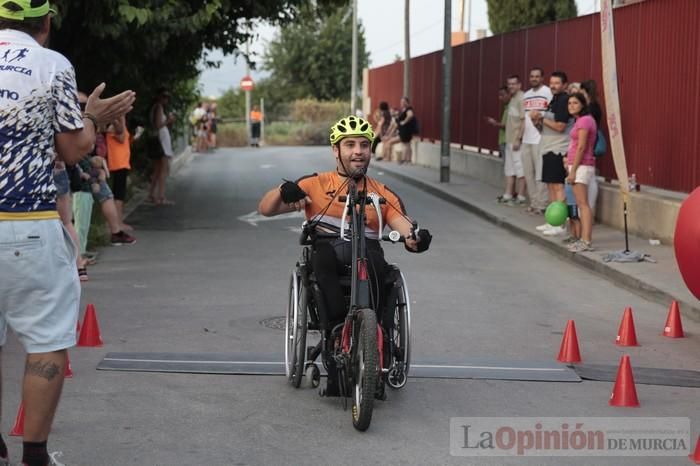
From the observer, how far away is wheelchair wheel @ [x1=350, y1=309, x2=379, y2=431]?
6238mm

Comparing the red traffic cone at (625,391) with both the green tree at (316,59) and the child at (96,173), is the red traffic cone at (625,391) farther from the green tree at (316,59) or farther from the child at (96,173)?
the green tree at (316,59)

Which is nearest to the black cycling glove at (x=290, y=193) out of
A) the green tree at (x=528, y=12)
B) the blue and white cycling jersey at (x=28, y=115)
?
the blue and white cycling jersey at (x=28, y=115)

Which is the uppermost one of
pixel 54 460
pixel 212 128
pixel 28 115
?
pixel 28 115

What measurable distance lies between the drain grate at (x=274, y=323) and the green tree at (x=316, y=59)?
69500mm

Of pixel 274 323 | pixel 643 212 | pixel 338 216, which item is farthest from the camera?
pixel 643 212

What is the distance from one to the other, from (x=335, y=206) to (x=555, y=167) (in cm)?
857

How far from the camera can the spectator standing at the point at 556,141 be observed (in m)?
15.3

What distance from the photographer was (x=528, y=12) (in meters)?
42.5

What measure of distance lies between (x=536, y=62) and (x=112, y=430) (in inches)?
632

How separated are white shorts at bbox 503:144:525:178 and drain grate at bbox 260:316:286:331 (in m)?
10.0

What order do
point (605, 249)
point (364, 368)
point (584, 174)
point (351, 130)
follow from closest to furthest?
point (364, 368), point (351, 130), point (584, 174), point (605, 249)

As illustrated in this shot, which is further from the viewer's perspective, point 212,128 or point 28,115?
point 212,128

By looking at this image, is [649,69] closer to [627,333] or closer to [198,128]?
[627,333]

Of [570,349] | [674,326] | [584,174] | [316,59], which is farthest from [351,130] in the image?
[316,59]
